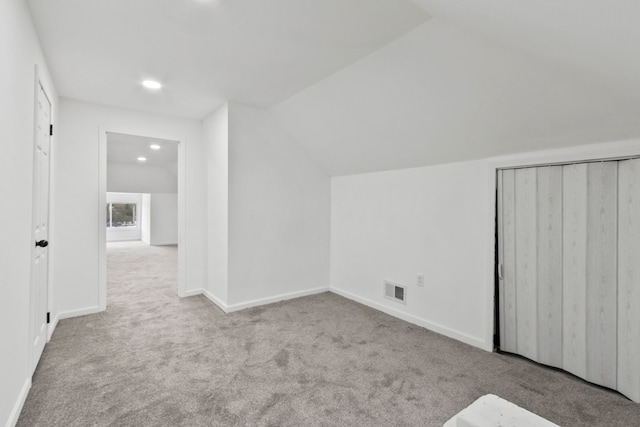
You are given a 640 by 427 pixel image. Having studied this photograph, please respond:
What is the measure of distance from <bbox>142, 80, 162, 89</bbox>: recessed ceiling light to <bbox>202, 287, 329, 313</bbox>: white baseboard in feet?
7.81

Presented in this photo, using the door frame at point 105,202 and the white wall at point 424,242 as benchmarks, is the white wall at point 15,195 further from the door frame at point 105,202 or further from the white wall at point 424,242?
the white wall at point 424,242

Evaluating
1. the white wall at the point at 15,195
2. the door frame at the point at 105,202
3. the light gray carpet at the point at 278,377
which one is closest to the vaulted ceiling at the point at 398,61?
the white wall at the point at 15,195

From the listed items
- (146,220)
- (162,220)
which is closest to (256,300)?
(162,220)

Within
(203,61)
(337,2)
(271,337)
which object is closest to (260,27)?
(337,2)

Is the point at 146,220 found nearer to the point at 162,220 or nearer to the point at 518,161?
the point at 162,220

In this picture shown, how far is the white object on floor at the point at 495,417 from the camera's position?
0.97 m

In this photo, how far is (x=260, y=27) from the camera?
6.96 ft

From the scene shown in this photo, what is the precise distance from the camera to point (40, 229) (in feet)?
8.43

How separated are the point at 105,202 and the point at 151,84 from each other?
5.07ft

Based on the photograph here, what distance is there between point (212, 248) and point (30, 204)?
82.5 inches

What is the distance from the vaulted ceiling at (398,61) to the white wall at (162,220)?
732 centimetres

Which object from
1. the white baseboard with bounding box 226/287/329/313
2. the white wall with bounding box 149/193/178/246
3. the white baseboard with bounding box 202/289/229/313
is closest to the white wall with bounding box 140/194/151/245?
the white wall with bounding box 149/193/178/246

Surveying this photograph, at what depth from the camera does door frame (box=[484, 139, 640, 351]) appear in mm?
2055

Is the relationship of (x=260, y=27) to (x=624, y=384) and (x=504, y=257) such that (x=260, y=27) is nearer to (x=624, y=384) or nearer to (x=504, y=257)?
(x=504, y=257)
